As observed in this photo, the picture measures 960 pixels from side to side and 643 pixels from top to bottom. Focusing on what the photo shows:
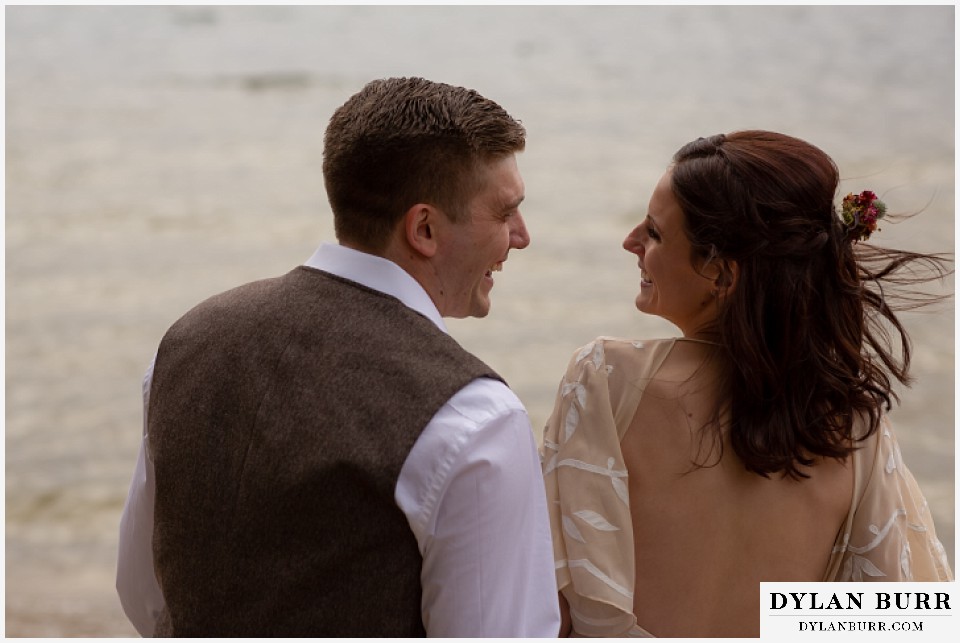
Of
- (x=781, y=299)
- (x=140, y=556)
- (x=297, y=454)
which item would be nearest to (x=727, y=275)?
(x=781, y=299)

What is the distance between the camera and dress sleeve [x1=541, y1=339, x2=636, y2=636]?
1.79 meters

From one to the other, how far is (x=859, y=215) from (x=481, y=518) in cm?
88

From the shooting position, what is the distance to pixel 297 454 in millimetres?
1347

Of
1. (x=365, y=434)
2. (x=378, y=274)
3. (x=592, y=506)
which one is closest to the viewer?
(x=365, y=434)

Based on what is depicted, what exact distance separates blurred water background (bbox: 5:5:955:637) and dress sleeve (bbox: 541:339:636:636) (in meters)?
3.24

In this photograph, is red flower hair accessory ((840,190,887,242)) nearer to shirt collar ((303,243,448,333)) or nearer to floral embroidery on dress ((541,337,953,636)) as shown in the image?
floral embroidery on dress ((541,337,953,636))

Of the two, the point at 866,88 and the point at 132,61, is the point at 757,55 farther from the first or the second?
the point at 132,61

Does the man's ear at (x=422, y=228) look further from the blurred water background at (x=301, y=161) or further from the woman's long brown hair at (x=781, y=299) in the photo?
the blurred water background at (x=301, y=161)

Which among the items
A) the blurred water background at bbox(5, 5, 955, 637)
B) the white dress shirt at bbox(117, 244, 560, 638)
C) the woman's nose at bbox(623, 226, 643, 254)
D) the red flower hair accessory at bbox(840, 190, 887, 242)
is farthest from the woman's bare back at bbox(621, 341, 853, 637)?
the blurred water background at bbox(5, 5, 955, 637)

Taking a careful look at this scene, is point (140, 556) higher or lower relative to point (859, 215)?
lower

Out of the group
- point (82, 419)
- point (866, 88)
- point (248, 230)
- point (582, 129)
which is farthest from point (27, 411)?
point (866, 88)

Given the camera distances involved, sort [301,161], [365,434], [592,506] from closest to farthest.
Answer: [365,434], [592,506], [301,161]

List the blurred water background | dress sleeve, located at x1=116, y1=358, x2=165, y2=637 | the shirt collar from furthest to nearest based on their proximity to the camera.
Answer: the blurred water background → dress sleeve, located at x1=116, y1=358, x2=165, y2=637 → the shirt collar

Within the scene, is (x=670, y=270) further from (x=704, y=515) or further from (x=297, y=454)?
(x=297, y=454)
